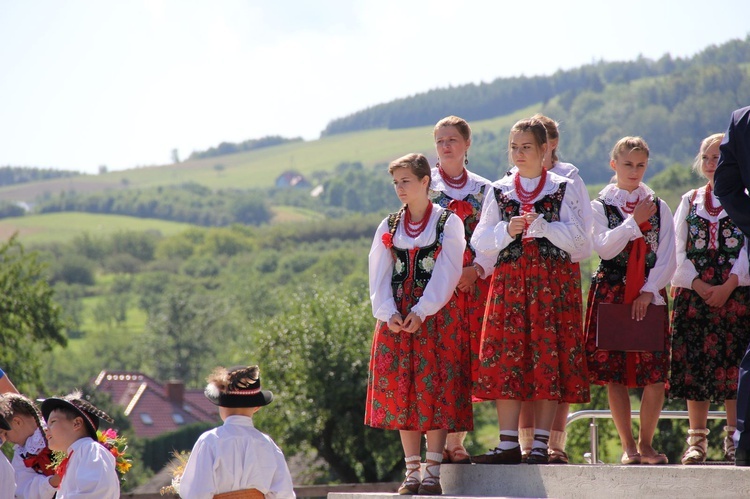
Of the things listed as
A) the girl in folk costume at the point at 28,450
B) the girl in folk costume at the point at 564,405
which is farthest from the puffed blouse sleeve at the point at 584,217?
the girl in folk costume at the point at 28,450

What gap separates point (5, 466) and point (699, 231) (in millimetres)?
4409

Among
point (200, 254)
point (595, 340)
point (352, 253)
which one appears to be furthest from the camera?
point (200, 254)

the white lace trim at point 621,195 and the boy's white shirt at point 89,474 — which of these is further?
the white lace trim at point 621,195

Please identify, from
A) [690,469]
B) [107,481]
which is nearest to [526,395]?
[690,469]

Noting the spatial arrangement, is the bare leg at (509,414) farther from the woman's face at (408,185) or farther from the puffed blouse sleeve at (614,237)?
the woman's face at (408,185)

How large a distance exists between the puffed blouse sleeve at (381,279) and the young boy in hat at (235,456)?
1072 mm

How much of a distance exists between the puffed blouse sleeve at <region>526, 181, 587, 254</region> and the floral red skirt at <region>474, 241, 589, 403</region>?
0.11 metres

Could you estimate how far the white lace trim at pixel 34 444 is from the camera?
676cm

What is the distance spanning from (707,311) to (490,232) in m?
1.49

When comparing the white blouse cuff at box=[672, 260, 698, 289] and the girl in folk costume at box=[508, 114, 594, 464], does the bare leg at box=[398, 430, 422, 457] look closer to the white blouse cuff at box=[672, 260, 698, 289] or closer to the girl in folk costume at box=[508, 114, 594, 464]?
the girl in folk costume at box=[508, 114, 594, 464]

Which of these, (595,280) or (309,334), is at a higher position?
(595,280)

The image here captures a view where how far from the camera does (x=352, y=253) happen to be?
12625 centimetres

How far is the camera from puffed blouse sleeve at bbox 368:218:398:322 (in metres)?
6.54

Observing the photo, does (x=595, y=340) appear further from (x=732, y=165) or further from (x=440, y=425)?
(x=732, y=165)
